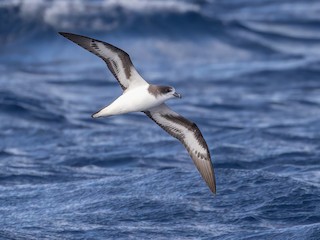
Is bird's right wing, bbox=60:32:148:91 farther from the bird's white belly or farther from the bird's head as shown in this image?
the bird's head

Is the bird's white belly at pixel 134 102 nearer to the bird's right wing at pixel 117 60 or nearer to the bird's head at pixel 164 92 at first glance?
the bird's head at pixel 164 92

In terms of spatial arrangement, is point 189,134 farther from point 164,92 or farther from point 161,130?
point 161,130

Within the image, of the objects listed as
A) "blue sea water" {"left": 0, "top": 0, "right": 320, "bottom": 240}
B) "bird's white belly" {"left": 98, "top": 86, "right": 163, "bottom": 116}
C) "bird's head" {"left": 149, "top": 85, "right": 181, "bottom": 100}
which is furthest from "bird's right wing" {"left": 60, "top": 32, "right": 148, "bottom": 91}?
"blue sea water" {"left": 0, "top": 0, "right": 320, "bottom": 240}

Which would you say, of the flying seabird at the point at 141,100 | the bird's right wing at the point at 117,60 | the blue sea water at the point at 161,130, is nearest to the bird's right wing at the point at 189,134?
the flying seabird at the point at 141,100

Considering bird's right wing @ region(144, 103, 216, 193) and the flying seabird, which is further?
bird's right wing @ region(144, 103, 216, 193)

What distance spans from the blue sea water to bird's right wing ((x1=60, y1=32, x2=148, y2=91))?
2.36 m

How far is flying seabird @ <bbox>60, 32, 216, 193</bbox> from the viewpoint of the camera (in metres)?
14.1

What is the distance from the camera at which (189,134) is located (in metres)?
15.4

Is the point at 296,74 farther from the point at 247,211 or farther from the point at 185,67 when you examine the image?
Answer: the point at 247,211

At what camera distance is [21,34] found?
35.2 metres

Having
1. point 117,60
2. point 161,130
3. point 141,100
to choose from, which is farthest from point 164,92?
point 161,130

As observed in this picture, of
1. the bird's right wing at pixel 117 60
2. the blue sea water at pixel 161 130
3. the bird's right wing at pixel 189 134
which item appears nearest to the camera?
the bird's right wing at pixel 117 60

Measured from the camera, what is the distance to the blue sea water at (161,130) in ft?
52.7

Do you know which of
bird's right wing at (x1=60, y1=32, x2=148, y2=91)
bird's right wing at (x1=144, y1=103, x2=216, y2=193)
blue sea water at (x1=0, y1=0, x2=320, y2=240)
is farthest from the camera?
blue sea water at (x1=0, y1=0, x2=320, y2=240)
